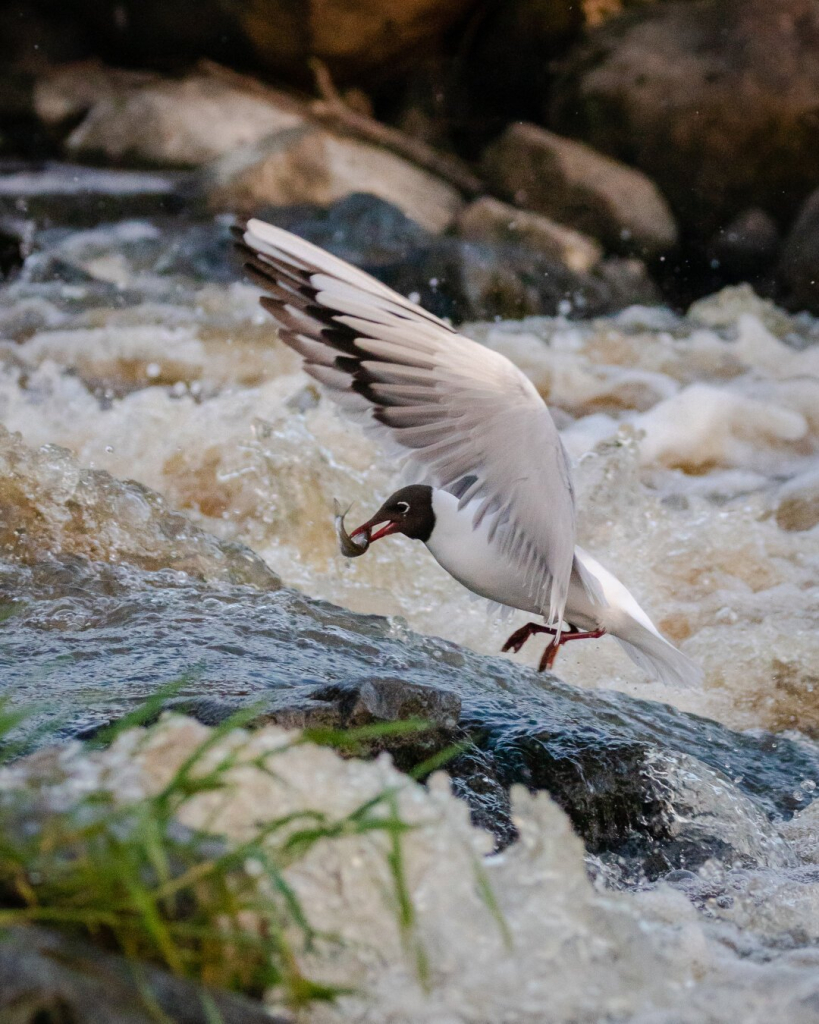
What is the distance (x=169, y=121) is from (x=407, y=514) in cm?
776

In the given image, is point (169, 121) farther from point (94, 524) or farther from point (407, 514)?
point (407, 514)

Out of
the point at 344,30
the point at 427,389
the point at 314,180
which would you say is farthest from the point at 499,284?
the point at 427,389

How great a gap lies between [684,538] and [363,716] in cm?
274

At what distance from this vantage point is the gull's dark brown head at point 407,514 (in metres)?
2.75

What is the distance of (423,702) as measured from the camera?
91.6 inches

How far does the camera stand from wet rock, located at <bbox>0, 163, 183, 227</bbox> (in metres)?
8.92

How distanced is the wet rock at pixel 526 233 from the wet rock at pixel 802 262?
1.34 m

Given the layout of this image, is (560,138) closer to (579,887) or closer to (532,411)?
(532,411)

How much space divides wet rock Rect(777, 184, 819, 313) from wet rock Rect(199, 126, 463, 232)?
2.44 metres

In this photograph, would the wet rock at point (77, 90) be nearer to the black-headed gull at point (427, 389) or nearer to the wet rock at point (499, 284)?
the wet rock at point (499, 284)

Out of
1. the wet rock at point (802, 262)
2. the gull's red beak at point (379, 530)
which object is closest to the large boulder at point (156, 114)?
the wet rock at point (802, 262)

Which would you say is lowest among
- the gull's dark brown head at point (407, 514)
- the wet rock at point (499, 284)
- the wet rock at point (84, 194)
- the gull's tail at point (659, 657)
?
the wet rock at point (84, 194)

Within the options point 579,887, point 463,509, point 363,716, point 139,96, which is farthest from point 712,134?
point 579,887

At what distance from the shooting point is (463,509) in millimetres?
2762
